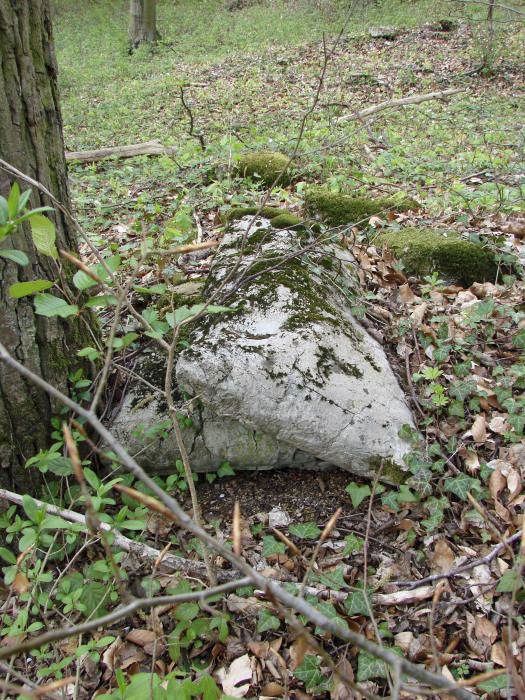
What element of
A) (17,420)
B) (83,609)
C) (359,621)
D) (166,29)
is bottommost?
(359,621)

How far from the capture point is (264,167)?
16.8 feet

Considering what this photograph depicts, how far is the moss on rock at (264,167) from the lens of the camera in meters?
5.05

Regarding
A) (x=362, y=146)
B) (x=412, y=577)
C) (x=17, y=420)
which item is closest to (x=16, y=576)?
(x=17, y=420)

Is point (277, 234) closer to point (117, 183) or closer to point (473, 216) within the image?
point (473, 216)

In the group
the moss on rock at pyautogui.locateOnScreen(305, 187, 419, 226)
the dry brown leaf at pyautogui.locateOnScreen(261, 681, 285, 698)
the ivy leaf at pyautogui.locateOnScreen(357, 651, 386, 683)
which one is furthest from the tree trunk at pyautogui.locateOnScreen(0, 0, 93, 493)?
the moss on rock at pyautogui.locateOnScreen(305, 187, 419, 226)

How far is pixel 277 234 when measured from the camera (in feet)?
10.2

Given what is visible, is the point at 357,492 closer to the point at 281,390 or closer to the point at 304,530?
the point at 304,530

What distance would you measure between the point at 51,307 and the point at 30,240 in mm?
475

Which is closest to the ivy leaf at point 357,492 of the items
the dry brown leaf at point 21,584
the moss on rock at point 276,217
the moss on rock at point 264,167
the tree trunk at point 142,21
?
the dry brown leaf at point 21,584

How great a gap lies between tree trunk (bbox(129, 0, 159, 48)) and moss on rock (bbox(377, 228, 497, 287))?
1592cm

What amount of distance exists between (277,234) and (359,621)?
2127 millimetres

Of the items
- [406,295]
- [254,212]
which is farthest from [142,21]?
[406,295]

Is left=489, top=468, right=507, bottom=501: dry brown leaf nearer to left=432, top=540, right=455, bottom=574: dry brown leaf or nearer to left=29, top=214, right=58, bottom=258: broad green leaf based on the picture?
left=432, top=540, right=455, bottom=574: dry brown leaf

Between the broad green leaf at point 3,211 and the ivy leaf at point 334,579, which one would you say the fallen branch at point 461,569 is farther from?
the broad green leaf at point 3,211
